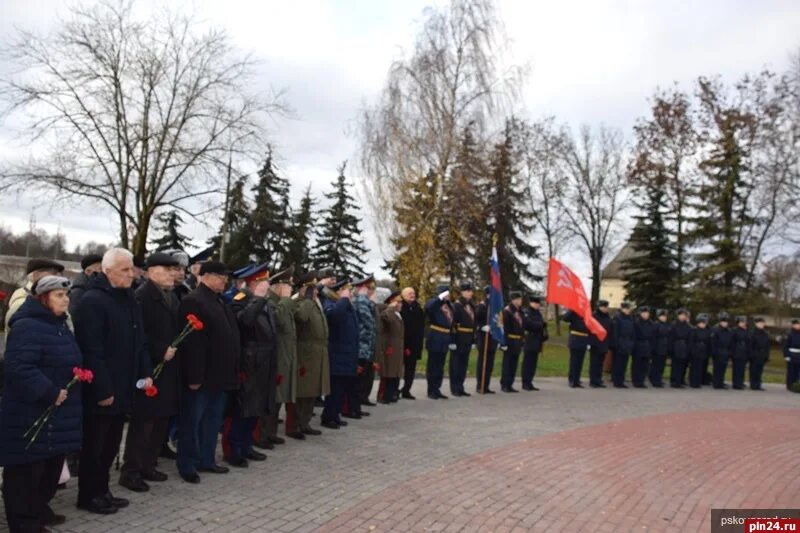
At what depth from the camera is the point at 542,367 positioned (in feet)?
70.9

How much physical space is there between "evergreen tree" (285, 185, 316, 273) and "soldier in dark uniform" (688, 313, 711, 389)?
25218mm

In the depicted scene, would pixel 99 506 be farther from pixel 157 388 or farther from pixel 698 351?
pixel 698 351

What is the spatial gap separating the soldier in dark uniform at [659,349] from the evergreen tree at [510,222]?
56.3 feet

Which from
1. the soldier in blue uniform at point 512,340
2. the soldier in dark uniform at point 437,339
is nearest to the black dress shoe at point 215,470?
the soldier in dark uniform at point 437,339

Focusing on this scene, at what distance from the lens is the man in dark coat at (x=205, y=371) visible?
6.32 metres

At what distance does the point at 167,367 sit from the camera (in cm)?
609

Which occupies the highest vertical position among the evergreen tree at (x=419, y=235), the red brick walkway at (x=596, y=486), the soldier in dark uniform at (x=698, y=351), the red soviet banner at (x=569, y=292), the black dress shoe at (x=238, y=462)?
the evergreen tree at (x=419, y=235)

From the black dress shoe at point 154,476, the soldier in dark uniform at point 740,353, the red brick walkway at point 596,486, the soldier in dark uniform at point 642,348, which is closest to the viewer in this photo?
the red brick walkway at point 596,486

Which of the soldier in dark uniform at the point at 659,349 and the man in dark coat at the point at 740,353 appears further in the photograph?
the man in dark coat at the point at 740,353

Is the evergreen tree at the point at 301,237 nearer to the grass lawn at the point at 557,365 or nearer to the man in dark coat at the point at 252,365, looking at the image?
the grass lawn at the point at 557,365

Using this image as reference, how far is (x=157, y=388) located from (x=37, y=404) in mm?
1374

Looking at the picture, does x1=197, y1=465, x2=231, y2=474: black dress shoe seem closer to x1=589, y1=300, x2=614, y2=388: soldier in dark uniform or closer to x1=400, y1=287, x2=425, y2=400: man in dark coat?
x1=400, y1=287, x2=425, y2=400: man in dark coat

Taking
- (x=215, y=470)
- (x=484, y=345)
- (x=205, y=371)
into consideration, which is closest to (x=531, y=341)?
(x=484, y=345)

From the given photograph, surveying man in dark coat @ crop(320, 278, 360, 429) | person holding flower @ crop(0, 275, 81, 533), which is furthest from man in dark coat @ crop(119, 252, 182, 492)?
man in dark coat @ crop(320, 278, 360, 429)
